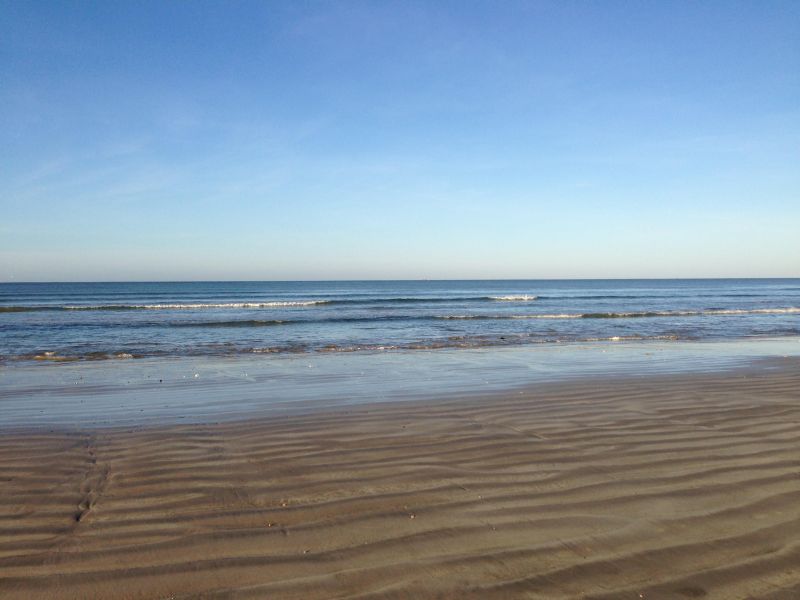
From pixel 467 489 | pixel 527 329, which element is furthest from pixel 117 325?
pixel 467 489

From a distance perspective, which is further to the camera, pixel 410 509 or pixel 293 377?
pixel 293 377

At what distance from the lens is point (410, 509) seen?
427 centimetres

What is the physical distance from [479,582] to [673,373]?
31.1 ft

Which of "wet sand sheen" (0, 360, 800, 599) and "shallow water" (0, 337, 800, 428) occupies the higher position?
"wet sand sheen" (0, 360, 800, 599)

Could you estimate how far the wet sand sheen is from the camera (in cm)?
326

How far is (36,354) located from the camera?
50.9ft

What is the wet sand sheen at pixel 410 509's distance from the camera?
3.26m

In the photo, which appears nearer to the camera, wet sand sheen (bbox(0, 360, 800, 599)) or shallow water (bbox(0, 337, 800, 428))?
wet sand sheen (bbox(0, 360, 800, 599))

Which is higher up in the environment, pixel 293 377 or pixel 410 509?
pixel 410 509

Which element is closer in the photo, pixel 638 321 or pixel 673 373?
pixel 673 373

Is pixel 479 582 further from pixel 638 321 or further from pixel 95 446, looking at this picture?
pixel 638 321

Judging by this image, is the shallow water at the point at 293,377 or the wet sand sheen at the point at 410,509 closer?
the wet sand sheen at the point at 410,509

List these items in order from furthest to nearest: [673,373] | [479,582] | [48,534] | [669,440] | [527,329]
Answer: [527,329], [673,373], [669,440], [48,534], [479,582]

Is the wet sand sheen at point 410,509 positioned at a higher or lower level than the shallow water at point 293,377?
higher
